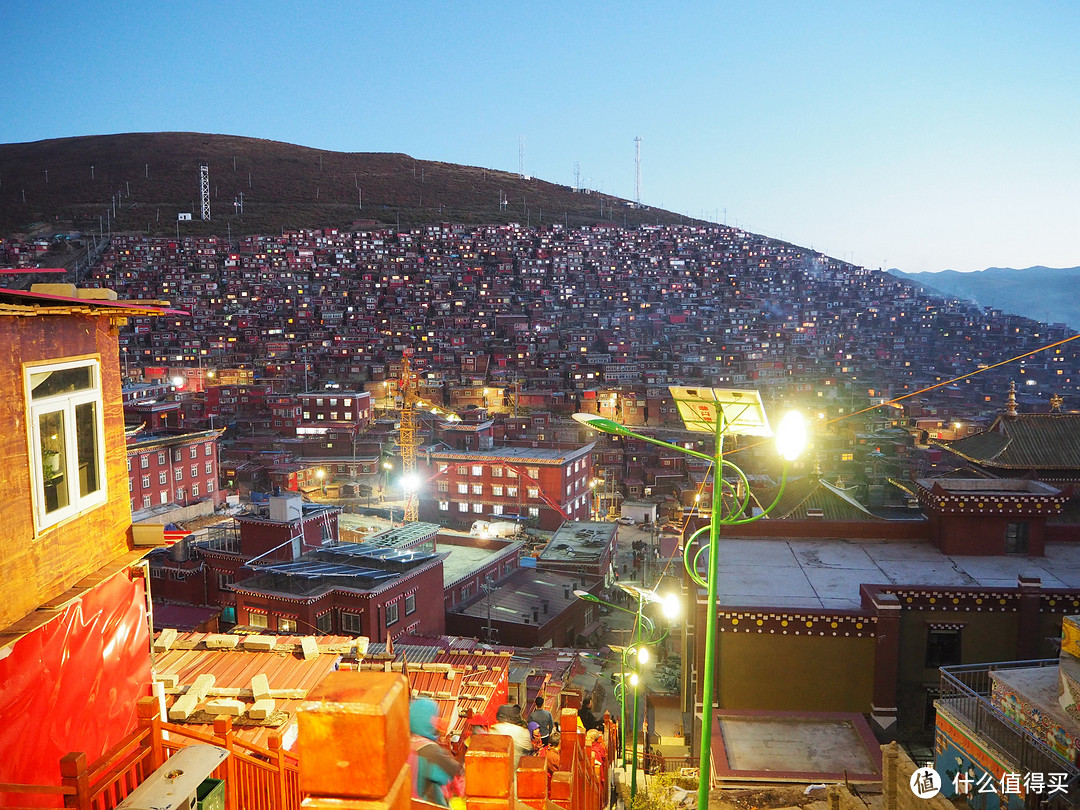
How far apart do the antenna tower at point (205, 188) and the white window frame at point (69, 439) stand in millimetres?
175437

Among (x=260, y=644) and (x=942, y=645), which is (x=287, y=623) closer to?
(x=260, y=644)

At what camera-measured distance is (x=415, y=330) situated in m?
114

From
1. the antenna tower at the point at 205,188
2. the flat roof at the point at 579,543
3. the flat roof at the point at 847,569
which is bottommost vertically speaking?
the flat roof at the point at 579,543

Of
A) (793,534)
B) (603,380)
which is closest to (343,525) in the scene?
(793,534)

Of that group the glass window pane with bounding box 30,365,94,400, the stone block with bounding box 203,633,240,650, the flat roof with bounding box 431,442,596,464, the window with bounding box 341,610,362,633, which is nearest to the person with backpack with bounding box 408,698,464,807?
the glass window pane with bounding box 30,365,94,400

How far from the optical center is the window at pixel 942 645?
47.9 ft

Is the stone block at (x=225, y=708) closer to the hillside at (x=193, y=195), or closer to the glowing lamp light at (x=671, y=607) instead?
the glowing lamp light at (x=671, y=607)

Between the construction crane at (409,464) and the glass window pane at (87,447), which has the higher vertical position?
the glass window pane at (87,447)

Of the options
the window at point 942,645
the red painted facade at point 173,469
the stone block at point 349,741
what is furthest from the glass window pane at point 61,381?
the red painted facade at point 173,469

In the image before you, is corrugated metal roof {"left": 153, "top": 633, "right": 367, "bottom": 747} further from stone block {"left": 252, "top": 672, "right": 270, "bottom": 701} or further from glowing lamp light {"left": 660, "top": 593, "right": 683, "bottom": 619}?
glowing lamp light {"left": 660, "top": 593, "right": 683, "bottom": 619}

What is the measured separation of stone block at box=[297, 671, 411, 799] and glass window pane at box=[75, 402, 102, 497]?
465 centimetres

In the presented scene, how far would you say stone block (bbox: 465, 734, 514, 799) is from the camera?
345 cm

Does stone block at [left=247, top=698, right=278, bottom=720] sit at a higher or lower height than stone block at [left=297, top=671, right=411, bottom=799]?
lower

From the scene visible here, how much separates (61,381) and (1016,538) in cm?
1915
